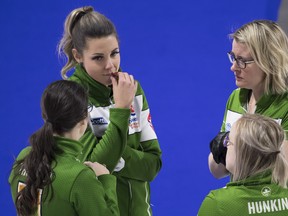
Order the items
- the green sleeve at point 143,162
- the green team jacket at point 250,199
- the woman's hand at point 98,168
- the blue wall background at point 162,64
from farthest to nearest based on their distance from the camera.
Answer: the blue wall background at point 162,64
the green sleeve at point 143,162
the woman's hand at point 98,168
the green team jacket at point 250,199

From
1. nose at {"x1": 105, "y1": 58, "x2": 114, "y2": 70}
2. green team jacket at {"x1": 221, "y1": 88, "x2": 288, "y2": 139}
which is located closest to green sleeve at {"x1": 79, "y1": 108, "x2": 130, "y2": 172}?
nose at {"x1": 105, "y1": 58, "x2": 114, "y2": 70}

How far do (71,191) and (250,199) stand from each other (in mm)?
516

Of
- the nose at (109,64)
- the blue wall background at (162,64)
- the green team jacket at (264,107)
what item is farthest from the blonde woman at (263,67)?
the blue wall background at (162,64)

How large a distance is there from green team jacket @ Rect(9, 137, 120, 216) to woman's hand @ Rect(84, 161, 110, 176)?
3.2 inches

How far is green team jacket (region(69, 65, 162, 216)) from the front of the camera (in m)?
2.28

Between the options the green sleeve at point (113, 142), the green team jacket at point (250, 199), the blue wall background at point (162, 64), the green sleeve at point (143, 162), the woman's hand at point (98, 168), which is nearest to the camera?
the green team jacket at point (250, 199)

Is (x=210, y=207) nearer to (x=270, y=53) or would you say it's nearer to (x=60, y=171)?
(x=60, y=171)

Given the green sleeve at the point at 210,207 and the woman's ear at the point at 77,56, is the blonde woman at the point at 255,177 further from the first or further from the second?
the woman's ear at the point at 77,56

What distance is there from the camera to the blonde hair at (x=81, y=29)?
2.31 meters

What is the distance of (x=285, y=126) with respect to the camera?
7.43ft

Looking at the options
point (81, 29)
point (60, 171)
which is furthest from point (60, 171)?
point (81, 29)

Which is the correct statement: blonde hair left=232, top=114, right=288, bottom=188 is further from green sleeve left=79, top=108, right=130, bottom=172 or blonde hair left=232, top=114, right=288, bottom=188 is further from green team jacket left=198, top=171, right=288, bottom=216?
green sleeve left=79, top=108, right=130, bottom=172

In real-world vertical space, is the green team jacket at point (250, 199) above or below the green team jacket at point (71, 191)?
below

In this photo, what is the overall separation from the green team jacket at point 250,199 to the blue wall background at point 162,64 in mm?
2204
